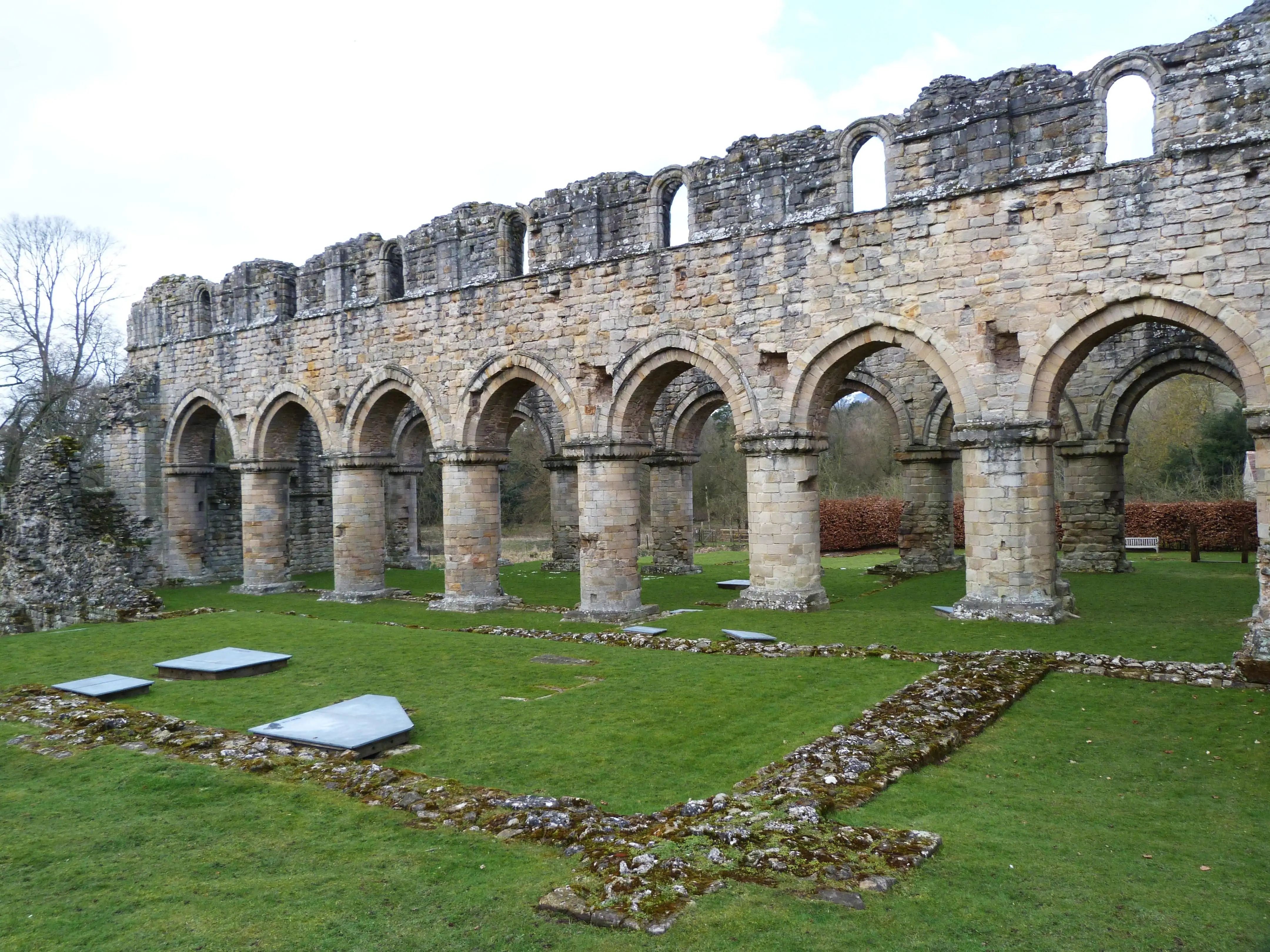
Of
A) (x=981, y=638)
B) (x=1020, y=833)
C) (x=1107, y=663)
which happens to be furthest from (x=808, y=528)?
(x=1020, y=833)

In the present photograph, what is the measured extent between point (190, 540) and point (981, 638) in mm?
16650

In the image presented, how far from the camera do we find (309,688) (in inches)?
348

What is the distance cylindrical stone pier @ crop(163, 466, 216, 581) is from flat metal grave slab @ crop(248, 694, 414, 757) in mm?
13886

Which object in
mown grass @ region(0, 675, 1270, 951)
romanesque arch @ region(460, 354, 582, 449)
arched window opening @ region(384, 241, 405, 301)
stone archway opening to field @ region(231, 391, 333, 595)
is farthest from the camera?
stone archway opening to field @ region(231, 391, 333, 595)

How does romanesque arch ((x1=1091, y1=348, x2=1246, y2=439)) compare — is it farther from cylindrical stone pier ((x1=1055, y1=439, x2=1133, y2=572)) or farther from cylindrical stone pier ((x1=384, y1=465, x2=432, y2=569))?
cylindrical stone pier ((x1=384, y1=465, x2=432, y2=569))

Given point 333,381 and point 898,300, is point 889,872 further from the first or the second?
point 333,381

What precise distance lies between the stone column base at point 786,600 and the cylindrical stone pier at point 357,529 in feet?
23.4

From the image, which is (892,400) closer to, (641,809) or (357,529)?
(357,529)

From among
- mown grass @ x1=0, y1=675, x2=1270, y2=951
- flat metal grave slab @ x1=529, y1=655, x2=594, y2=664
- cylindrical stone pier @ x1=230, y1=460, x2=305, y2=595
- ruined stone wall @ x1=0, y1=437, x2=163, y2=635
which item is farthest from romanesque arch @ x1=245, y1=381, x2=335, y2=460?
mown grass @ x1=0, y1=675, x2=1270, y2=951

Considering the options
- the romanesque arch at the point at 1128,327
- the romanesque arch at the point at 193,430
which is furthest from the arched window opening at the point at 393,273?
the romanesque arch at the point at 1128,327

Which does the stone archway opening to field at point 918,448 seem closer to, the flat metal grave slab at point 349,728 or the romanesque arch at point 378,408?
the romanesque arch at point 378,408

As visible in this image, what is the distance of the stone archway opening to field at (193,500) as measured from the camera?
1955 cm

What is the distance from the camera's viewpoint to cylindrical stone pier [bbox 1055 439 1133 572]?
1672 centimetres

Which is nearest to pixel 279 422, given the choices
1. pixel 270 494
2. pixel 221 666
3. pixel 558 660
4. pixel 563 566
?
pixel 270 494
